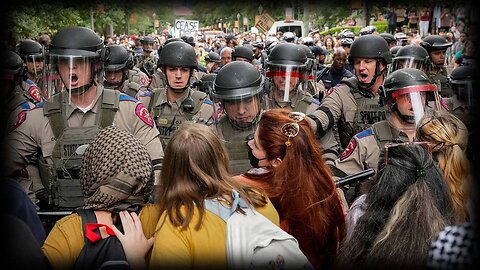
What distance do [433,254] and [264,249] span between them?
0.67 m

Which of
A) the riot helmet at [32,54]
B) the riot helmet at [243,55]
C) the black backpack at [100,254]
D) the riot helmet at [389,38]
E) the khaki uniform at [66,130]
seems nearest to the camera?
the black backpack at [100,254]

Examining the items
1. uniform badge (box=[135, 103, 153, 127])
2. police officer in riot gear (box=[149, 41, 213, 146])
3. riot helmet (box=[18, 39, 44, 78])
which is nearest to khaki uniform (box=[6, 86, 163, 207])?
uniform badge (box=[135, 103, 153, 127])

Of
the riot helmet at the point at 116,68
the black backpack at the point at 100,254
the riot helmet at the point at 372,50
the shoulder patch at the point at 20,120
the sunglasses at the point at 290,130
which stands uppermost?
the riot helmet at the point at 372,50

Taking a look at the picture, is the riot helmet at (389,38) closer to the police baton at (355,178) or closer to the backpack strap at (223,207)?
the police baton at (355,178)

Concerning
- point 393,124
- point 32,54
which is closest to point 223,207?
point 393,124

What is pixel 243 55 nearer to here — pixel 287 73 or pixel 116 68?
pixel 116 68

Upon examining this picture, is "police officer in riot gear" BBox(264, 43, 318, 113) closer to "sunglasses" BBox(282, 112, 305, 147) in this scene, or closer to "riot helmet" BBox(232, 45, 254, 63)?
"sunglasses" BBox(282, 112, 305, 147)

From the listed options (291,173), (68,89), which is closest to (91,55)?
(68,89)

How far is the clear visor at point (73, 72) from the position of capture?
14.4 ft

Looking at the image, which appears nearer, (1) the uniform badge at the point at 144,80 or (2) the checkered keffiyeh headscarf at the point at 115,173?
(2) the checkered keffiyeh headscarf at the point at 115,173

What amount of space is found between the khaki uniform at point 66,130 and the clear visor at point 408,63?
3.63m

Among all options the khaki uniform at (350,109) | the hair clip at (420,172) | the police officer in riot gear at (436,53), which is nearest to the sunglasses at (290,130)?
the hair clip at (420,172)

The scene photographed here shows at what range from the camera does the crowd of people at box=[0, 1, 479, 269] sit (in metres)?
2.40

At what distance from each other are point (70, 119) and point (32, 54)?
4613mm
